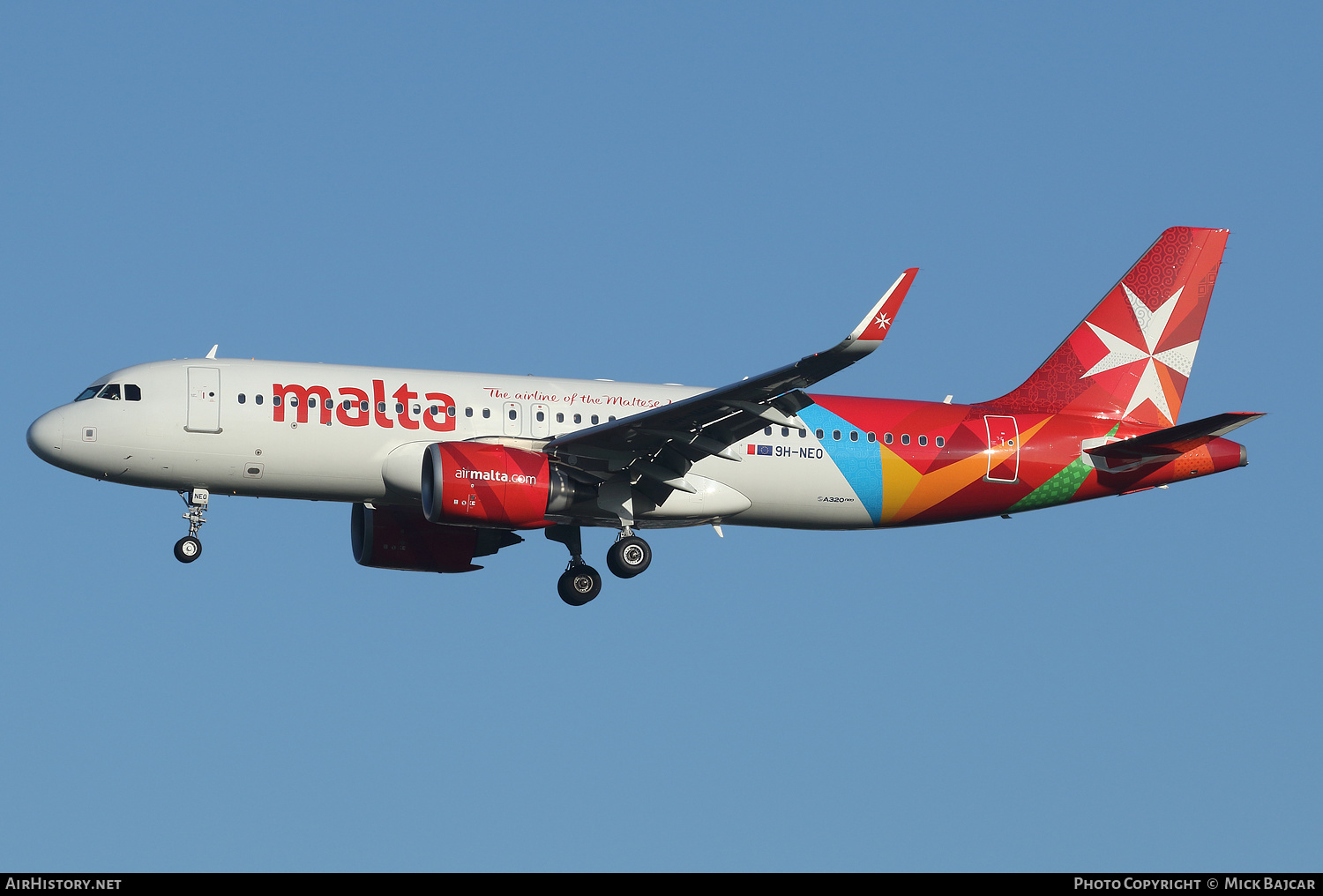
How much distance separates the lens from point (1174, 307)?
43250 millimetres

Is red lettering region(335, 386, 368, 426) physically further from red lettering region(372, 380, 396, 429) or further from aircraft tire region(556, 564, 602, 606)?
aircraft tire region(556, 564, 602, 606)

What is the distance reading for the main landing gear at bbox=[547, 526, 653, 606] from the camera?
125ft

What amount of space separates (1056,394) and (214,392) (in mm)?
20054

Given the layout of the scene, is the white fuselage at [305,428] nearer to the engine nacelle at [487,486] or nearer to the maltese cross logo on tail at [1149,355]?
the engine nacelle at [487,486]

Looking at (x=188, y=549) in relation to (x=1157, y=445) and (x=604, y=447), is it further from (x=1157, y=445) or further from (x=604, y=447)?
(x=1157, y=445)

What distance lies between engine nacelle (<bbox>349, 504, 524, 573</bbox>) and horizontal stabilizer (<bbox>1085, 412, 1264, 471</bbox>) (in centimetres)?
1443

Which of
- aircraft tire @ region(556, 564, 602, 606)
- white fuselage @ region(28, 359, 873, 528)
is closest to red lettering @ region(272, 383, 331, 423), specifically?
white fuselage @ region(28, 359, 873, 528)

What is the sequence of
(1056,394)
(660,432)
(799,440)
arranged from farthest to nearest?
(1056,394) < (799,440) < (660,432)

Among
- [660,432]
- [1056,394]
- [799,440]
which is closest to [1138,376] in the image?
[1056,394]

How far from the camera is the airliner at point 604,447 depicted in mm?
36062

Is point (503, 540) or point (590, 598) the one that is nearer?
point (590, 598)

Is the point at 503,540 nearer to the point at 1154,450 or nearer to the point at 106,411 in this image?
the point at 106,411

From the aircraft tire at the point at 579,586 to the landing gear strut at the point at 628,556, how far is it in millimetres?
1501

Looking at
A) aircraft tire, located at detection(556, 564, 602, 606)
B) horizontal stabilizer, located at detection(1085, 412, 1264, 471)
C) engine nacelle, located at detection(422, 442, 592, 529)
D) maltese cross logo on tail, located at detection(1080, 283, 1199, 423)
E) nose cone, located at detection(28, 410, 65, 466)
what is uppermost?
maltese cross logo on tail, located at detection(1080, 283, 1199, 423)
